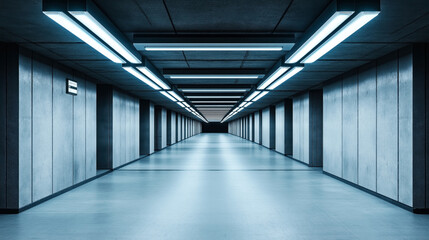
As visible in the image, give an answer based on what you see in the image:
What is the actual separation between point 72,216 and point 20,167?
55.9 inches

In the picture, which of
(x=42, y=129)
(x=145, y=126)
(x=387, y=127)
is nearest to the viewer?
(x=42, y=129)

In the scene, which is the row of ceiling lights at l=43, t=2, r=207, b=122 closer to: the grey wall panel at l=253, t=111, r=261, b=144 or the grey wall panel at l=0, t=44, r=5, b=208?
the grey wall panel at l=0, t=44, r=5, b=208

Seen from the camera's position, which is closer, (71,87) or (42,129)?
→ (42,129)

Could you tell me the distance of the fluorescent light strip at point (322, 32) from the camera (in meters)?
3.45

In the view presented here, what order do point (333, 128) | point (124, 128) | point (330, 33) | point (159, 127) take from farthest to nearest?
point (159, 127)
point (124, 128)
point (333, 128)
point (330, 33)

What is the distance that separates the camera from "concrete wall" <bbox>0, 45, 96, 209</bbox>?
17.9ft

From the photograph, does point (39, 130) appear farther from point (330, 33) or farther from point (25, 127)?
point (330, 33)

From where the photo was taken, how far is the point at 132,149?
13484 mm

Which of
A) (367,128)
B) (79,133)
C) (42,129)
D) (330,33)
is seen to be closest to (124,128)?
(79,133)

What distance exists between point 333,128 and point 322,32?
6119mm

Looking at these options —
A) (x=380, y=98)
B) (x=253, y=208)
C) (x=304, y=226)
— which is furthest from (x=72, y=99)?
(x=380, y=98)

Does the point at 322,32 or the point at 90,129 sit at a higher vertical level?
the point at 322,32

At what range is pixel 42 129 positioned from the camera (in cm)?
626

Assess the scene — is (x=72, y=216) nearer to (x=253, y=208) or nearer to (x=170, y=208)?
(x=170, y=208)
